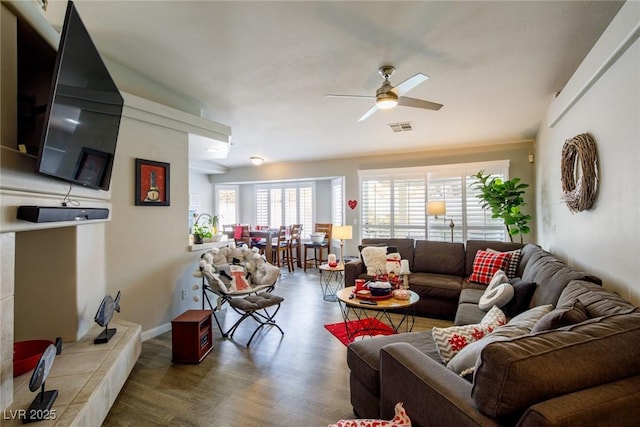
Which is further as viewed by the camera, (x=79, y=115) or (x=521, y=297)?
(x=521, y=297)

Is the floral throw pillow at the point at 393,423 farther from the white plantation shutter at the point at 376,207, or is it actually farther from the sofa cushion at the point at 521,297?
the white plantation shutter at the point at 376,207

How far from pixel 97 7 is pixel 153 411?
2.81 meters

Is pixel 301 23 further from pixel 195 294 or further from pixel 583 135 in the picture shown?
pixel 195 294

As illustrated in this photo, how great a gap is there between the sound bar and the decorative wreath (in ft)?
11.5

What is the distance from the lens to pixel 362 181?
6340 mm

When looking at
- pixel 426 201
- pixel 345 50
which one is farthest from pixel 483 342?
pixel 426 201

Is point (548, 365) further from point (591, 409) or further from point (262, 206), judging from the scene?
point (262, 206)

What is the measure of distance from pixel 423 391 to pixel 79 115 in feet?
7.69

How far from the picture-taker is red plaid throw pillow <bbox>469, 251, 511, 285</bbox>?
3.46m

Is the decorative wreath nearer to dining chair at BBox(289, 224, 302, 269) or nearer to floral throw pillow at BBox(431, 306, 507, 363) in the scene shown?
floral throw pillow at BBox(431, 306, 507, 363)

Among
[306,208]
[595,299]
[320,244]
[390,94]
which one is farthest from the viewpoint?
[306,208]

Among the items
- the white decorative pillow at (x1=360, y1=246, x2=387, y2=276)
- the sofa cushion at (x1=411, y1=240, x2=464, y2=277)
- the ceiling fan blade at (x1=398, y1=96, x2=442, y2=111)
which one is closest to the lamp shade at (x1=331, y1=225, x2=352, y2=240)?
the white decorative pillow at (x1=360, y1=246, x2=387, y2=276)

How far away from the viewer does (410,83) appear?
7.62ft

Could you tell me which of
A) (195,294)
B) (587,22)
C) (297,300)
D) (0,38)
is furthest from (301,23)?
(297,300)
